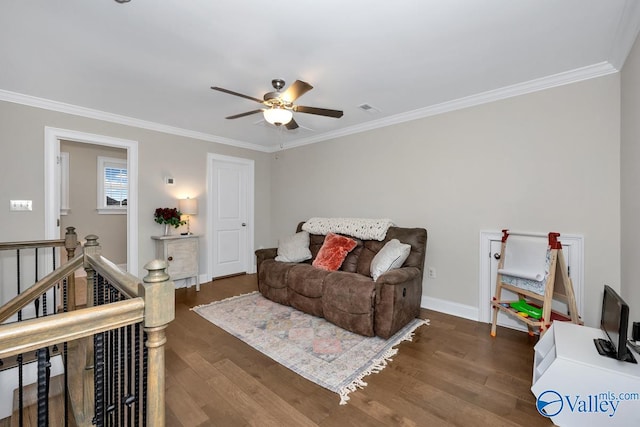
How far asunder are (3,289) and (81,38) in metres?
2.77

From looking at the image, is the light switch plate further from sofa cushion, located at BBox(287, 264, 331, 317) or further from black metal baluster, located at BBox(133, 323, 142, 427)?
black metal baluster, located at BBox(133, 323, 142, 427)

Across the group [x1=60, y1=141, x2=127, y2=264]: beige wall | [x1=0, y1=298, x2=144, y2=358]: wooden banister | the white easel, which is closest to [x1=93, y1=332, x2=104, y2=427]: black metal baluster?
[x1=0, y1=298, x2=144, y2=358]: wooden banister

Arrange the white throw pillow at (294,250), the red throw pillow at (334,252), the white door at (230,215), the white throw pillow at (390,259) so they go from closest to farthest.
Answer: the white throw pillow at (390,259) < the red throw pillow at (334,252) < the white throw pillow at (294,250) < the white door at (230,215)

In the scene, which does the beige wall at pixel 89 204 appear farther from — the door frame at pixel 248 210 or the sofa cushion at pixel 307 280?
the sofa cushion at pixel 307 280

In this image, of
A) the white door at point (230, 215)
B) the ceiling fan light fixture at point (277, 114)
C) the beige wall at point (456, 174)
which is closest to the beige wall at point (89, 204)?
the beige wall at point (456, 174)

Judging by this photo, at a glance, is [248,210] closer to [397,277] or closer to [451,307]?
[397,277]

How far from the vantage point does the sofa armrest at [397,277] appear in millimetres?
2581

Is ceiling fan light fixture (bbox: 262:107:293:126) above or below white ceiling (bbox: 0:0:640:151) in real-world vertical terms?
below

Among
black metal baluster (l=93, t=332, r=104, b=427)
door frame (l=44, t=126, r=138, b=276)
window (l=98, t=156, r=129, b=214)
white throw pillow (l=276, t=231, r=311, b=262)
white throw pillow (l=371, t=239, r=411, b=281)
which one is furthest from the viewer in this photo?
window (l=98, t=156, r=129, b=214)

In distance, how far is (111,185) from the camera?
5160 mm

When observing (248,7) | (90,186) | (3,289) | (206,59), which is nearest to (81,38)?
(206,59)

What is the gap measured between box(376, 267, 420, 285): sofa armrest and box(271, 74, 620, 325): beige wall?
711 mm

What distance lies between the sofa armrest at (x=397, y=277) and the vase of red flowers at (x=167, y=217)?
2.99 meters

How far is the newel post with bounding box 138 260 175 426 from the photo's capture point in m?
0.84
